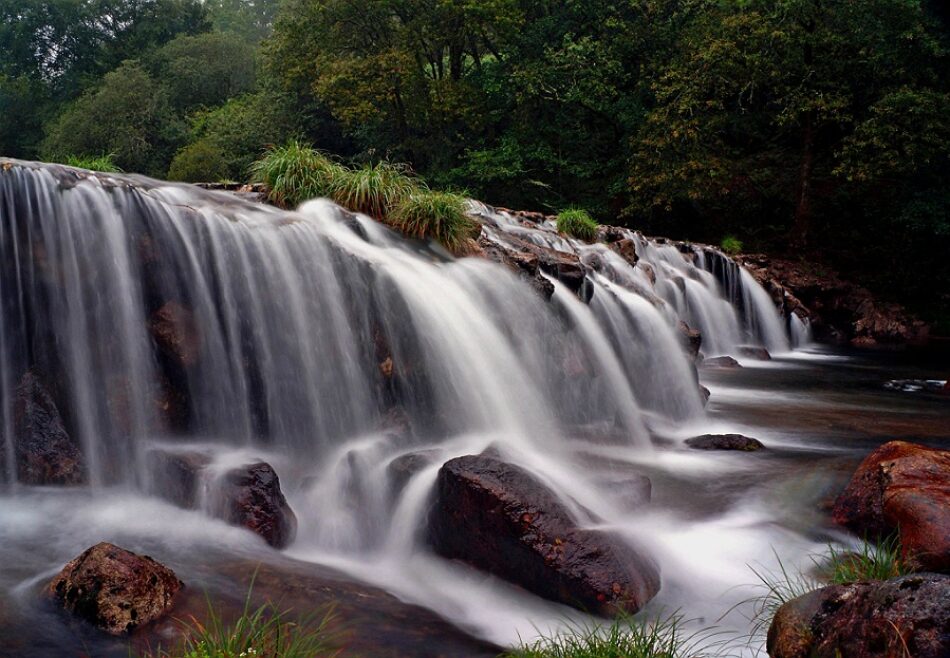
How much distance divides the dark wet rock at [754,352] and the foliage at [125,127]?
93.2 feet

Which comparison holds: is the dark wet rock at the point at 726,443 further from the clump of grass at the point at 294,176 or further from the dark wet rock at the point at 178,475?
the clump of grass at the point at 294,176

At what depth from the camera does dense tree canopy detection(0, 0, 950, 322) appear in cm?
2075

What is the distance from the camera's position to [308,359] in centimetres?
691

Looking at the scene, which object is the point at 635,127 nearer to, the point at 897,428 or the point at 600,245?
the point at 600,245

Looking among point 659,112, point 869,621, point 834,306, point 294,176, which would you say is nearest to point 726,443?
point 869,621

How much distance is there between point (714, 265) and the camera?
19109mm

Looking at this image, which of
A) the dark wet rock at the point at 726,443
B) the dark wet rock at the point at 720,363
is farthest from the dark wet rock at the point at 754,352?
the dark wet rock at the point at 726,443

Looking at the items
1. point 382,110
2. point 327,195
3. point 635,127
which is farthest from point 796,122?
point 327,195

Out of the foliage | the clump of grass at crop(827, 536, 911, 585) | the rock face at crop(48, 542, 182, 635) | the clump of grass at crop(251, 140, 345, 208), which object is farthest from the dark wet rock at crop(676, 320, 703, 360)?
the foliage

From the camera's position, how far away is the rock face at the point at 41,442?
541cm

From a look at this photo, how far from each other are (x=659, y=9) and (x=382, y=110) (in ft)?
34.6

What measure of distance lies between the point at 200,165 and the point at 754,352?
22.5m

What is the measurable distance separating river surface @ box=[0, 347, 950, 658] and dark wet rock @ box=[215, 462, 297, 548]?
4.1 inches

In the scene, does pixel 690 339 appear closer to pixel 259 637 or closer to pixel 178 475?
pixel 178 475
